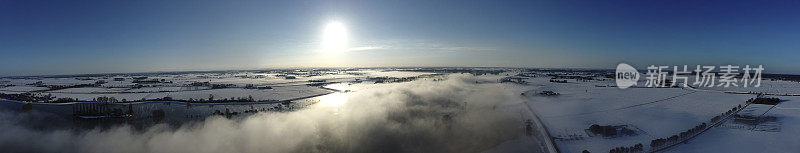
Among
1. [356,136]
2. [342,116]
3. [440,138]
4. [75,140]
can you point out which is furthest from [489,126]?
[75,140]

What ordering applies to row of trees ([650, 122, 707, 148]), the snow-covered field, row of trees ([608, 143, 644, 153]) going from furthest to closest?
the snow-covered field
row of trees ([650, 122, 707, 148])
row of trees ([608, 143, 644, 153])

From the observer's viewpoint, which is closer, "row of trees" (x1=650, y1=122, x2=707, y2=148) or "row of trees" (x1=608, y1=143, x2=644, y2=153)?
"row of trees" (x1=608, y1=143, x2=644, y2=153)

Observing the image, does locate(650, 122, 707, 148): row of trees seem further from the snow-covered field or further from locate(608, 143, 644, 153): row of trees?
locate(608, 143, 644, 153): row of trees

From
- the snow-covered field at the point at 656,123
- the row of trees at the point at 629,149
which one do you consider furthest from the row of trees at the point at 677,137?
the row of trees at the point at 629,149

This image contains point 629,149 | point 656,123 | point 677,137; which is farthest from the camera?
point 656,123

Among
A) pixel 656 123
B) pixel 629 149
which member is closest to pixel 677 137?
pixel 629 149

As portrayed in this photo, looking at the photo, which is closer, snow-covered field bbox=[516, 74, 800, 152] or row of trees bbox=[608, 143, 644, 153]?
row of trees bbox=[608, 143, 644, 153]

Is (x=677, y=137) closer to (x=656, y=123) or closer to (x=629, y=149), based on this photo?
(x=629, y=149)

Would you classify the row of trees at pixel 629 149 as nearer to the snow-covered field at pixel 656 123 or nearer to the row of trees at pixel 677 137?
the snow-covered field at pixel 656 123

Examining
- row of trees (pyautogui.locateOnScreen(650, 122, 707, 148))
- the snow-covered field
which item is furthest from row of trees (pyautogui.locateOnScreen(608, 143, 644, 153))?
row of trees (pyautogui.locateOnScreen(650, 122, 707, 148))

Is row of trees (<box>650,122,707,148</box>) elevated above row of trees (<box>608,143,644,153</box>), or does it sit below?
above

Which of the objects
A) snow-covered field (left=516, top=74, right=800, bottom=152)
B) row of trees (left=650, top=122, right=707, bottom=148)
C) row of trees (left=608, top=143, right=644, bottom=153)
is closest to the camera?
row of trees (left=608, top=143, right=644, bottom=153)
